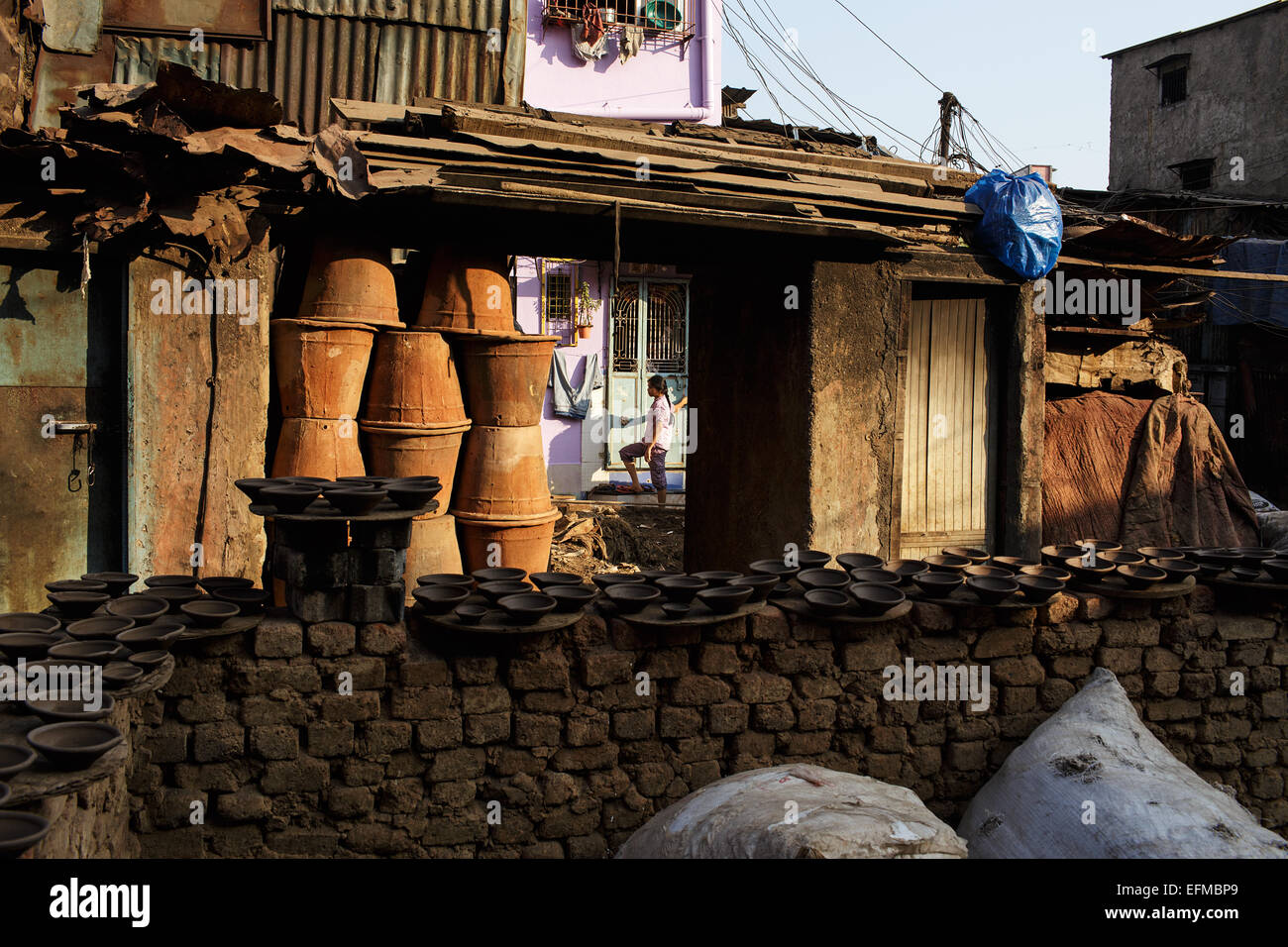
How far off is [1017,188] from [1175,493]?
12.2 feet

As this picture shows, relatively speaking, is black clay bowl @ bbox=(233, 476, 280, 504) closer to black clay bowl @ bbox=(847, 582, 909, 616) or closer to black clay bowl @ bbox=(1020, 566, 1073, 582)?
black clay bowl @ bbox=(847, 582, 909, 616)

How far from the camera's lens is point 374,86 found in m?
9.28

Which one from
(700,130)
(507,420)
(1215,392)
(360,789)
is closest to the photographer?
(360,789)

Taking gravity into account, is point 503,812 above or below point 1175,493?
below

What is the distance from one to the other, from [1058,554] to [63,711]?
461 cm

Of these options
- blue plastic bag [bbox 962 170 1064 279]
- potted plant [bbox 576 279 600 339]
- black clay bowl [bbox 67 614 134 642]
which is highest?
potted plant [bbox 576 279 600 339]

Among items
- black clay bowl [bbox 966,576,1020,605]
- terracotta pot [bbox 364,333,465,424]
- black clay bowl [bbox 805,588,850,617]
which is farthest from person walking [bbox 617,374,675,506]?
black clay bowl [bbox 805,588,850,617]

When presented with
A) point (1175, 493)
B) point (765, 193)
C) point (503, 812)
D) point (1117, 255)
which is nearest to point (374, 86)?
point (765, 193)

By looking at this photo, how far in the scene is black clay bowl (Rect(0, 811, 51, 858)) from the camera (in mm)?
2129

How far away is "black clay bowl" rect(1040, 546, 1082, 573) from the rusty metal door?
5.08 meters

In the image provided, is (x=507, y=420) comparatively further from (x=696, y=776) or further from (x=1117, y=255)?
(x=1117, y=255)

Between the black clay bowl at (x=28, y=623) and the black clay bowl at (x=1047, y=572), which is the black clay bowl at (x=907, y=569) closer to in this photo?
→ the black clay bowl at (x=1047, y=572)

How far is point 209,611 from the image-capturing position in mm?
3799

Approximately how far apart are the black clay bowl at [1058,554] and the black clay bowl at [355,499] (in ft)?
11.5
